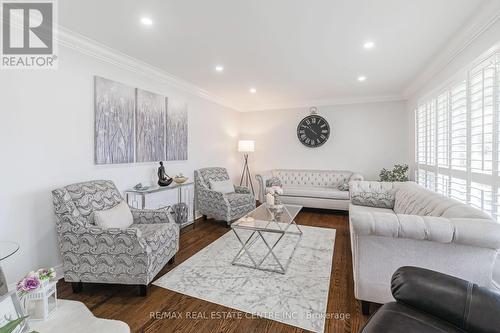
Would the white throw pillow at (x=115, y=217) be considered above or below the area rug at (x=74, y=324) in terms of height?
above

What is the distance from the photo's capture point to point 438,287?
119 cm

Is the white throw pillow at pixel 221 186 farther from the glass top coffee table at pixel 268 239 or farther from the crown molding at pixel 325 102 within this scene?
the crown molding at pixel 325 102

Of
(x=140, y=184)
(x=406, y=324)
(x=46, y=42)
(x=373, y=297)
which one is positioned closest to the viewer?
(x=406, y=324)

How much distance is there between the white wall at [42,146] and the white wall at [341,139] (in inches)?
149

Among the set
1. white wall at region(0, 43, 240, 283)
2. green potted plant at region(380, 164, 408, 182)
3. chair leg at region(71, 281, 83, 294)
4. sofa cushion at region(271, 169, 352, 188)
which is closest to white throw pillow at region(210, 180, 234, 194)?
sofa cushion at region(271, 169, 352, 188)

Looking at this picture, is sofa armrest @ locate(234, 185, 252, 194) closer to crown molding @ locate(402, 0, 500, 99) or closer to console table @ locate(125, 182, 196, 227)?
console table @ locate(125, 182, 196, 227)

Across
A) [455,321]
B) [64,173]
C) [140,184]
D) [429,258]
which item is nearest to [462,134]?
[429,258]

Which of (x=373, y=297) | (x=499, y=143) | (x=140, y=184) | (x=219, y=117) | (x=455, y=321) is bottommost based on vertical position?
(x=373, y=297)

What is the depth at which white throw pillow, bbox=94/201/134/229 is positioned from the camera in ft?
7.49

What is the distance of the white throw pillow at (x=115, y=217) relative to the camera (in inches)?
89.9

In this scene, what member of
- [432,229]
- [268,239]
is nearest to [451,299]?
[432,229]

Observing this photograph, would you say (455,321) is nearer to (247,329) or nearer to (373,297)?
(373,297)

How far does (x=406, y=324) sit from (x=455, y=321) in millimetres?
252

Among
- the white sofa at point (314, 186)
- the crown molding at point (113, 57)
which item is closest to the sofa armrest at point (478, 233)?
the white sofa at point (314, 186)
